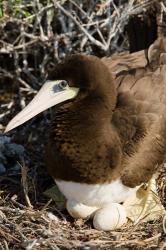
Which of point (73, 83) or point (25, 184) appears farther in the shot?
point (25, 184)

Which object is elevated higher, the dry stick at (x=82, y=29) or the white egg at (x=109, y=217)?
the dry stick at (x=82, y=29)

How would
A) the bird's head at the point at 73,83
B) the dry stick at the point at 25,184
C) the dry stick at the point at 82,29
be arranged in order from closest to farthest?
the bird's head at the point at 73,83, the dry stick at the point at 25,184, the dry stick at the point at 82,29

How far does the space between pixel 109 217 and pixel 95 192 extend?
167 millimetres

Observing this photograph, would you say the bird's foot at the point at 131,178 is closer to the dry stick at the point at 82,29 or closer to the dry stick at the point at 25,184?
the dry stick at the point at 25,184

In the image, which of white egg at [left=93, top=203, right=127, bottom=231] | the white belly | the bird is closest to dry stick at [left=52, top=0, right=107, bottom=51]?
the bird

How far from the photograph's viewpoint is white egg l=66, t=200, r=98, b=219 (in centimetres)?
434

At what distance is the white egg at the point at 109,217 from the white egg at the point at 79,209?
7 centimetres

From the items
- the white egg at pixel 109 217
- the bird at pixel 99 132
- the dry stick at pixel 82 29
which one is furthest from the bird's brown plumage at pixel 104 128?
the dry stick at pixel 82 29

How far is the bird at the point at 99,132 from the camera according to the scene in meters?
4.15

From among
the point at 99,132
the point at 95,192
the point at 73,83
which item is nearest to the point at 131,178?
the point at 95,192

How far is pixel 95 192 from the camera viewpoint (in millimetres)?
4230

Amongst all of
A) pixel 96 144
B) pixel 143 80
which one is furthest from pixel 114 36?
pixel 96 144

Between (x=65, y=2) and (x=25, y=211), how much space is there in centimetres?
196

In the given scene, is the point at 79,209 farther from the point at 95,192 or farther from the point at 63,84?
the point at 63,84
